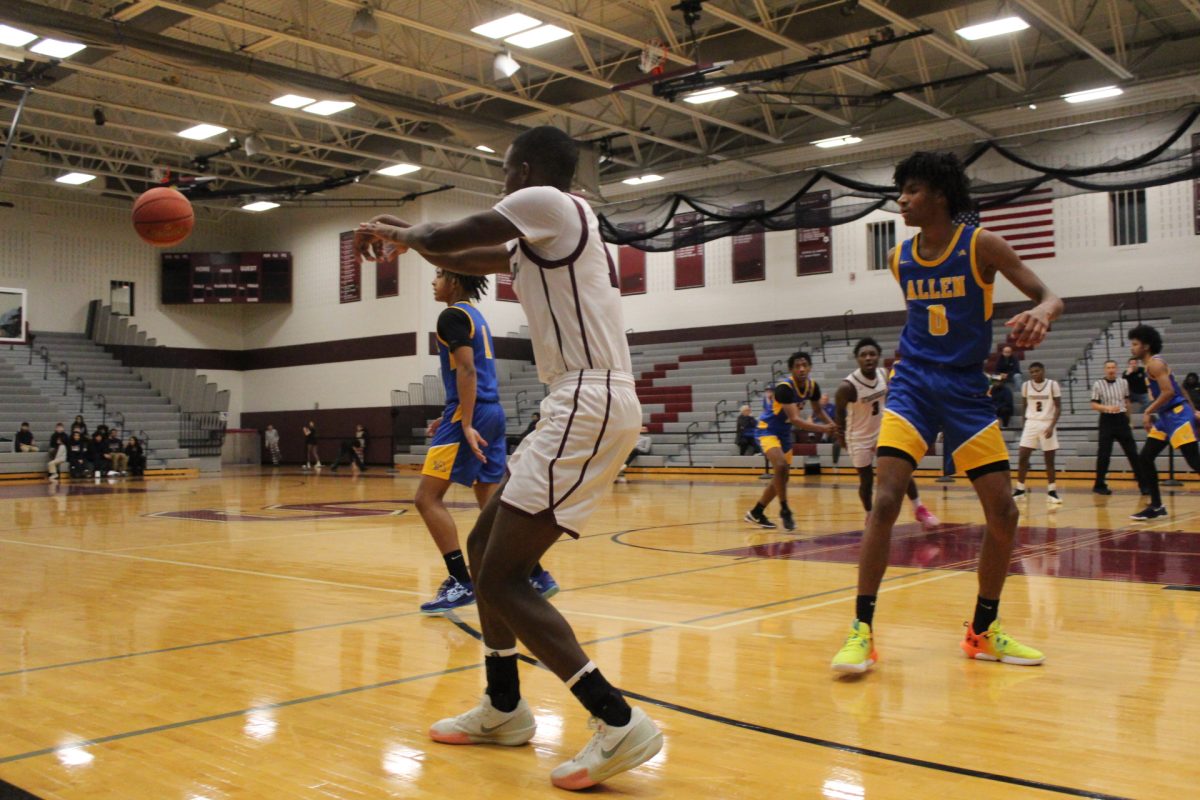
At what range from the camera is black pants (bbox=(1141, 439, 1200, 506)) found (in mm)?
10102

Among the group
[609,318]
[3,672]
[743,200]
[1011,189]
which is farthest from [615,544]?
[743,200]

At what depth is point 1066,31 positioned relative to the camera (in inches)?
639

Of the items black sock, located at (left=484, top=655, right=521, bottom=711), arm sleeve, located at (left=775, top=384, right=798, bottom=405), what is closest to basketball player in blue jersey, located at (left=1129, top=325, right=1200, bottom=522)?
arm sleeve, located at (left=775, top=384, right=798, bottom=405)

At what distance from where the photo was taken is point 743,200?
25.3m

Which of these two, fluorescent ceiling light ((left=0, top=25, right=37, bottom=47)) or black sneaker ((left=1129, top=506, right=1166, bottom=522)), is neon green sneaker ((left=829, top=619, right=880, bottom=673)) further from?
fluorescent ceiling light ((left=0, top=25, right=37, bottom=47))

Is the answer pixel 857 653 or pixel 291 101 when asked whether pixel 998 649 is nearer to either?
pixel 857 653

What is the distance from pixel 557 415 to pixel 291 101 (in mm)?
18214

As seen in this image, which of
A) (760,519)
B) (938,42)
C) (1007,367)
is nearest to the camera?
(760,519)

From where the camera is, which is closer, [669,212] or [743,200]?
[669,212]

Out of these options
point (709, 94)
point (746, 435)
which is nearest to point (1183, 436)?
point (709, 94)

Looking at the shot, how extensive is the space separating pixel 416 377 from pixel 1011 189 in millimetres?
15263

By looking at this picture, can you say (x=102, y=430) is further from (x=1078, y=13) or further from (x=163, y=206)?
(x=1078, y=13)

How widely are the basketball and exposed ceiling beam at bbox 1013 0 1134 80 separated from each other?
41.5ft

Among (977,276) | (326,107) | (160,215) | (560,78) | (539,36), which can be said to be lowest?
(977,276)
